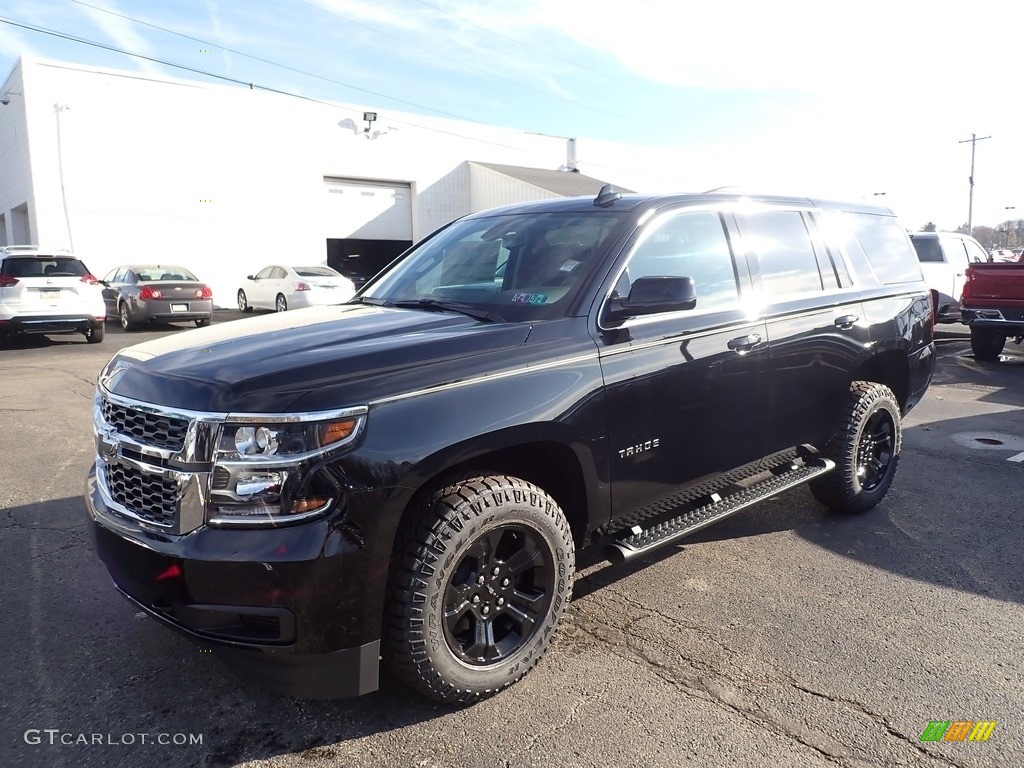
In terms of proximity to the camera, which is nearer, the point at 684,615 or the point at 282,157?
the point at 684,615

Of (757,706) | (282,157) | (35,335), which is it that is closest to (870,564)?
(757,706)

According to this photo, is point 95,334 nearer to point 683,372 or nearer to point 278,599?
point 683,372

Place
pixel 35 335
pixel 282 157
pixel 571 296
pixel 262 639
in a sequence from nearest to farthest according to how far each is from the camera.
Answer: pixel 262 639, pixel 571 296, pixel 35 335, pixel 282 157

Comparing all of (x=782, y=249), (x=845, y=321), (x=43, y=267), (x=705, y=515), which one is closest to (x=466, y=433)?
(x=705, y=515)

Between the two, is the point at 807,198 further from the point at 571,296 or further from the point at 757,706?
the point at 757,706

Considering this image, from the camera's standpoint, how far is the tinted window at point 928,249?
1534 centimetres

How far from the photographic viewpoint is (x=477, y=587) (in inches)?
110

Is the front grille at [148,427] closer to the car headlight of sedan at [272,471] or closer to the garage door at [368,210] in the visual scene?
the car headlight of sedan at [272,471]

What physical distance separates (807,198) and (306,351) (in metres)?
3.32

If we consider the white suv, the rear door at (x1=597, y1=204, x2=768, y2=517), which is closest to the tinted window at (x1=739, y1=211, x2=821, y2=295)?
the rear door at (x1=597, y1=204, x2=768, y2=517)

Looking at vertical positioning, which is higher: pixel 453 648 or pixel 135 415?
pixel 135 415

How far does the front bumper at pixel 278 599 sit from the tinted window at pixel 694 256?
1.83m

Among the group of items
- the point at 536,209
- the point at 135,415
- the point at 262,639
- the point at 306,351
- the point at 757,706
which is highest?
the point at 536,209

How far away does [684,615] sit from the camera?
3.52 meters
